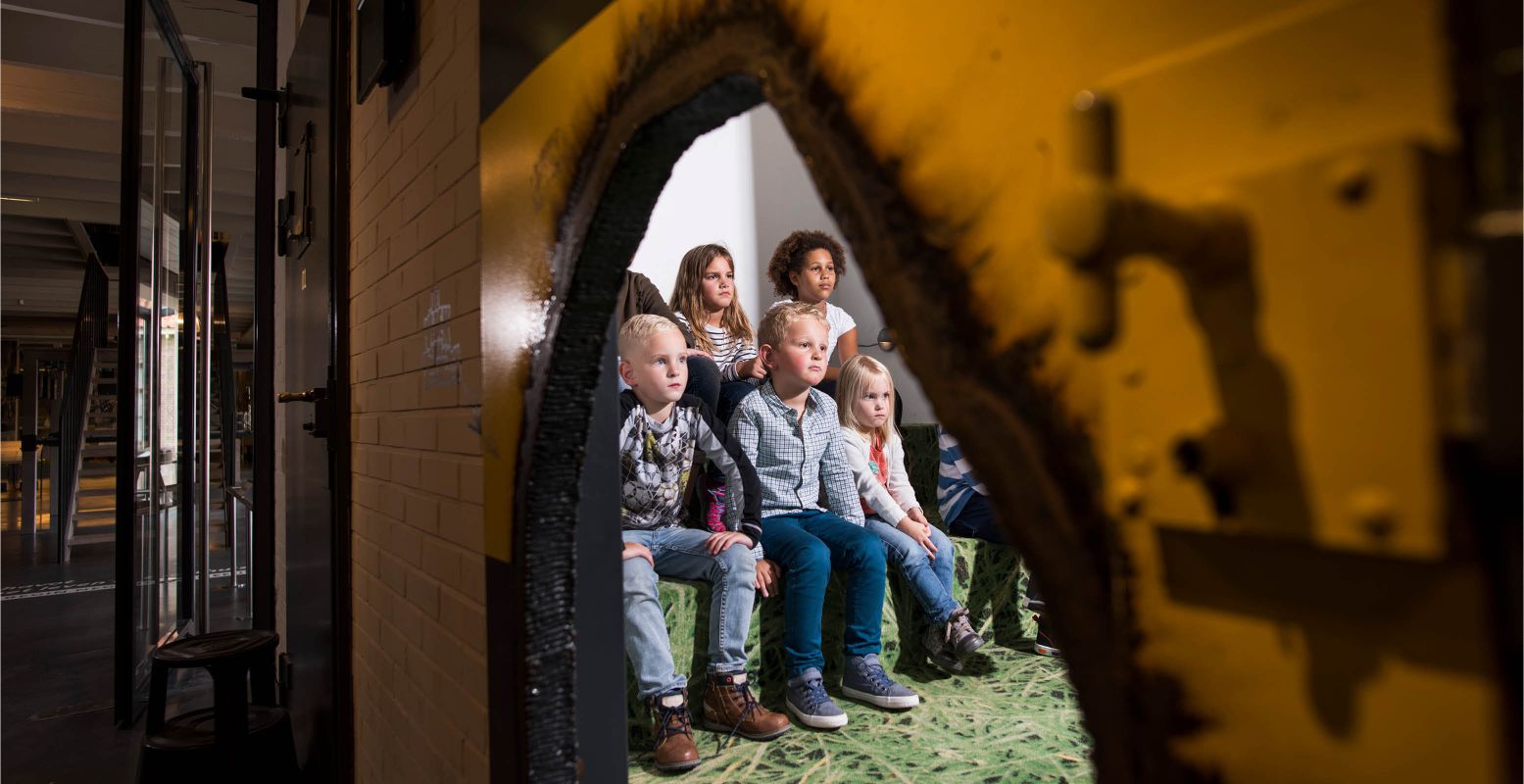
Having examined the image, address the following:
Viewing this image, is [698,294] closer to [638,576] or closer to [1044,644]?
[638,576]

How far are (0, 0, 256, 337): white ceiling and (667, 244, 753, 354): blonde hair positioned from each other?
7.25 ft

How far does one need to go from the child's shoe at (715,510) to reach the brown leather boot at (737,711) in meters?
0.45

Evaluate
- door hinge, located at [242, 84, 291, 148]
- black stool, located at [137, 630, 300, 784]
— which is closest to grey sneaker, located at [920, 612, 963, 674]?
black stool, located at [137, 630, 300, 784]

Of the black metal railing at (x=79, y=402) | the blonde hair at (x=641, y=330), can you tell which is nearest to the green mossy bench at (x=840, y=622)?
the blonde hair at (x=641, y=330)

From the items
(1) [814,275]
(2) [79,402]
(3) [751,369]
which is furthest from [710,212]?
(2) [79,402]

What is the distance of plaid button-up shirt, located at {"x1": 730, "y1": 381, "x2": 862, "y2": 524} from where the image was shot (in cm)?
262

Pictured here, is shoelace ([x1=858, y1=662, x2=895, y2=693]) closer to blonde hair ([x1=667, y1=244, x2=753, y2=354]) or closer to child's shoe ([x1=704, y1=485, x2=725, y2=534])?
child's shoe ([x1=704, y1=485, x2=725, y2=534])

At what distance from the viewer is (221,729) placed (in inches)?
81.6

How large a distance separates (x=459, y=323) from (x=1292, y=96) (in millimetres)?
1241

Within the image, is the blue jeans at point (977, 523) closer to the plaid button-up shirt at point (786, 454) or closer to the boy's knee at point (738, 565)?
the plaid button-up shirt at point (786, 454)

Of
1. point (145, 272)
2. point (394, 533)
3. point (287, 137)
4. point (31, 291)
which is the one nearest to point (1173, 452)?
point (394, 533)

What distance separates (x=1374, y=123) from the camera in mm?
328

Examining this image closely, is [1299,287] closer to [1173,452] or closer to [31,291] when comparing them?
[1173,452]

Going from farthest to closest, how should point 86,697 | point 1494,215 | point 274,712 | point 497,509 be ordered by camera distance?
point 86,697 < point 274,712 < point 497,509 < point 1494,215
